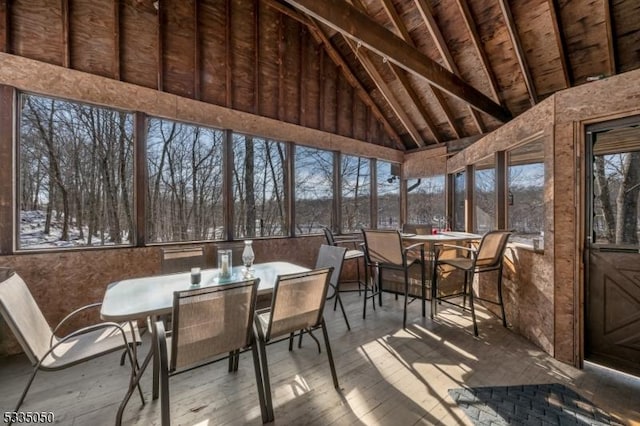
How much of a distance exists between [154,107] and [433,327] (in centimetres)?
438

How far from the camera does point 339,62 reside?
5188 millimetres

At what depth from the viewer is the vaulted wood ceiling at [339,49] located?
3.00 m

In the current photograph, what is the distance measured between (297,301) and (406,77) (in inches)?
174

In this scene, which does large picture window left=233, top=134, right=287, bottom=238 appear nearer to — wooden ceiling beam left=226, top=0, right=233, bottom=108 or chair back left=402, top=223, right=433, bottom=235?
wooden ceiling beam left=226, top=0, right=233, bottom=108

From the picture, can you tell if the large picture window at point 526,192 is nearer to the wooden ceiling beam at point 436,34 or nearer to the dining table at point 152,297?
the wooden ceiling beam at point 436,34

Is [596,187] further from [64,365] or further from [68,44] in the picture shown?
[68,44]

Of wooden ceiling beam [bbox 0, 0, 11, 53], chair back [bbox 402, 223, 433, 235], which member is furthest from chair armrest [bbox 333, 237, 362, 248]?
wooden ceiling beam [bbox 0, 0, 11, 53]

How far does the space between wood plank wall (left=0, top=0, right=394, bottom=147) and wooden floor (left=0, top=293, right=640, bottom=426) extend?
10.6 ft

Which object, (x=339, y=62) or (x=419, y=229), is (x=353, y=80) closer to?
(x=339, y=62)

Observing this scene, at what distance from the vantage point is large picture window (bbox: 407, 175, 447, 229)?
5.68m

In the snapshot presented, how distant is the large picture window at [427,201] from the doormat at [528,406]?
143 inches

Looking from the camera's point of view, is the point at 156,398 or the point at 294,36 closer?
the point at 156,398

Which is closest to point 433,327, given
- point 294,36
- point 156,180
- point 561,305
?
point 561,305

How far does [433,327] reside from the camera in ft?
Answer: 10.9
